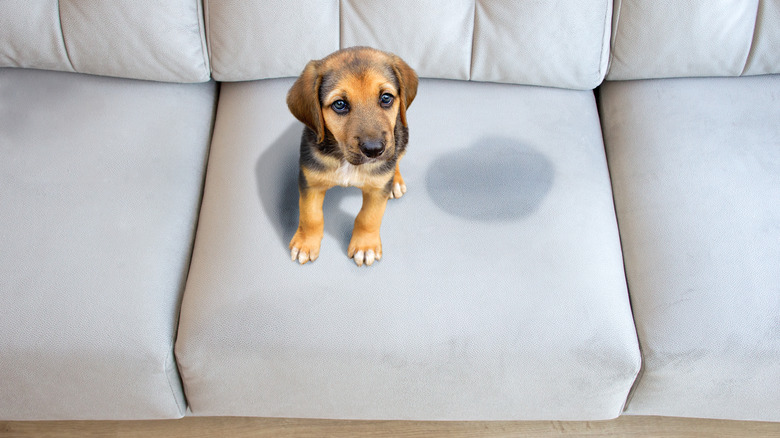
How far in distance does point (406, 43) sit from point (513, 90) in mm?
453

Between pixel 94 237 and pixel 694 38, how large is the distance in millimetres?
2126

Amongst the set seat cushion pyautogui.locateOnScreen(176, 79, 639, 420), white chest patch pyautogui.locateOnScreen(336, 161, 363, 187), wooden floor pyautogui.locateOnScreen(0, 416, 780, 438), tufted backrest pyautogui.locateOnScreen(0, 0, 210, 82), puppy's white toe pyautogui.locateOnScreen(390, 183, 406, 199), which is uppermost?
tufted backrest pyautogui.locateOnScreen(0, 0, 210, 82)

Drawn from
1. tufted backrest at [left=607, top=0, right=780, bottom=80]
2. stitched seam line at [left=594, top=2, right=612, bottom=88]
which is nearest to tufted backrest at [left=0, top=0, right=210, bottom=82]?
stitched seam line at [left=594, top=2, right=612, bottom=88]

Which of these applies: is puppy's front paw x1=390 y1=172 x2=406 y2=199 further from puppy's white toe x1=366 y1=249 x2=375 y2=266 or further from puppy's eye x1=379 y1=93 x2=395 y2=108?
puppy's eye x1=379 y1=93 x2=395 y2=108

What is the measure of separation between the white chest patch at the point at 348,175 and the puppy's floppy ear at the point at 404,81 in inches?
7.8

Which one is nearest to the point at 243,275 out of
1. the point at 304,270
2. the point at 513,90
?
the point at 304,270

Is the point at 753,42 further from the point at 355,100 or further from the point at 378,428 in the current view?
the point at 378,428

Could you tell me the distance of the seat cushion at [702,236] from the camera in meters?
1.68

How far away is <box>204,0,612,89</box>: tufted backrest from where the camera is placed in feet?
6.57

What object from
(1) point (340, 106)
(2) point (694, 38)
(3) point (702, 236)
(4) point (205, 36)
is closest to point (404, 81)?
(1) point (340, 106)

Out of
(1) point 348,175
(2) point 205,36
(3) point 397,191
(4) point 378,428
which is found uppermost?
(2) point 205,36

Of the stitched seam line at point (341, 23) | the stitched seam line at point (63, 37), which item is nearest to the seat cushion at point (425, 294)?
the stitched seam line at point (341, 23)

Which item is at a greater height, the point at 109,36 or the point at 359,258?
the point at 109,36

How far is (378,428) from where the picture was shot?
210cm
